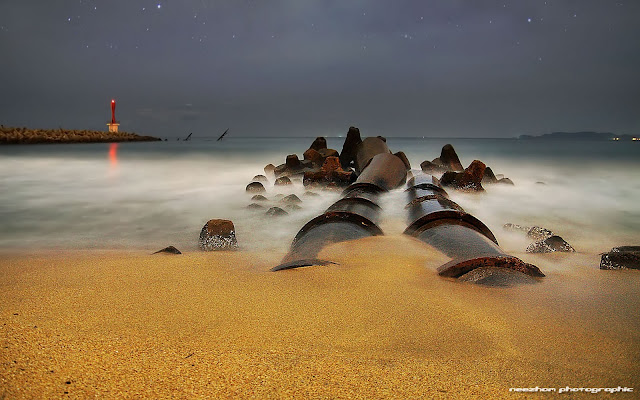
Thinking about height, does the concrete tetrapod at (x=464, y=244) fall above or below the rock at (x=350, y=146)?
below

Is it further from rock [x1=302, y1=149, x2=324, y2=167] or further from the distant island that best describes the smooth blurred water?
the distant island

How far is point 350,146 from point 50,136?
34.5m

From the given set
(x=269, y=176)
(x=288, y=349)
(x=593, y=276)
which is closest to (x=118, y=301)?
(x=288, y=349)

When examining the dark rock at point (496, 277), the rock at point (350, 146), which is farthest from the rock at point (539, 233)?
the rock at point (350, 146)

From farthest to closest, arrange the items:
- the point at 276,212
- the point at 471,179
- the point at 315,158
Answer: the point at 315,158 → the point at 471,179 → the point at 276,212

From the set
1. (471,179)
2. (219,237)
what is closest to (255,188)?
(471,179)

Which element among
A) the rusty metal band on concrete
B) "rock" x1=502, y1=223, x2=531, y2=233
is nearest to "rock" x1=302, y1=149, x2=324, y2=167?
the rusty metal band on concrete

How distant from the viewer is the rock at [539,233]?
4676mm

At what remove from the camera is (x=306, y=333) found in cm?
186

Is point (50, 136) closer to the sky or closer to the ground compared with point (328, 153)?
closer to the sky

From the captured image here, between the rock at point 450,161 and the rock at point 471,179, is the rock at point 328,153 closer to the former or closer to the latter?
the rock at point 450,161

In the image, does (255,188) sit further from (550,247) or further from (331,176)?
(550,247)

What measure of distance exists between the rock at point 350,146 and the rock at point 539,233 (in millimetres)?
7570

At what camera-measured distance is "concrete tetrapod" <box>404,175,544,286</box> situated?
2652 millimetres
